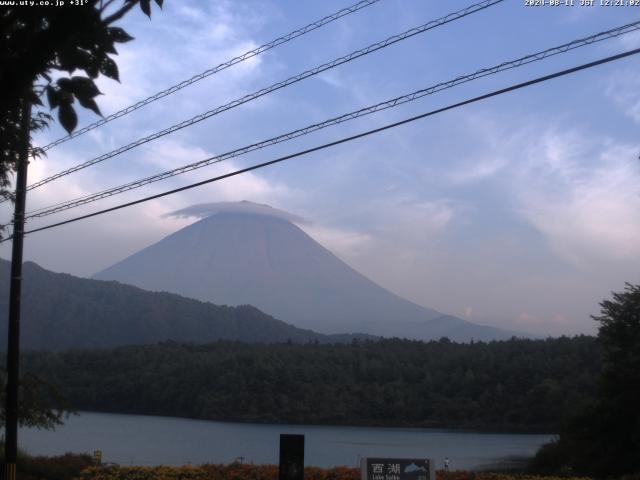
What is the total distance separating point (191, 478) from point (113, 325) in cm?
9475

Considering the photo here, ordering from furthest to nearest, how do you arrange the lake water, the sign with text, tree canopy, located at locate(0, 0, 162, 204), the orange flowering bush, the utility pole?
the lake water, the orange flowering bush, the utility pole, the sign with text, tree canopy, located at locate(0, 0, 162, 204)

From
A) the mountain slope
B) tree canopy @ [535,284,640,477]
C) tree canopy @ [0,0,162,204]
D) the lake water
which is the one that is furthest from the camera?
the mountain slope

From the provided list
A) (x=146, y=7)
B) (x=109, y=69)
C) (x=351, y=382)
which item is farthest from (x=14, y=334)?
(x=351, y=382)

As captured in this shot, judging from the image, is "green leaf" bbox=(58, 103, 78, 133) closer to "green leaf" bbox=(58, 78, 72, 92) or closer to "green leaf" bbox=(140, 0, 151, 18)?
"green leaf" bbox=(58, 78, 72, 92)

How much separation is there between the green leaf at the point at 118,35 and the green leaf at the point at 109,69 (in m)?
0.14

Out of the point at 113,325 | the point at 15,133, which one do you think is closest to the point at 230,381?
the point at 15,133

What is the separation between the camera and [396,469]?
35.8 feet

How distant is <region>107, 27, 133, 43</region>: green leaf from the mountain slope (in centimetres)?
8983

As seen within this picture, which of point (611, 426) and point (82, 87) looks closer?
point (82, 87)

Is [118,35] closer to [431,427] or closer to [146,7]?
[146,7]

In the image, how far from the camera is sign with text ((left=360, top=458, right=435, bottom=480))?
35.7 ft

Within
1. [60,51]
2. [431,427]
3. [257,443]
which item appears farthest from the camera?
[431,427]

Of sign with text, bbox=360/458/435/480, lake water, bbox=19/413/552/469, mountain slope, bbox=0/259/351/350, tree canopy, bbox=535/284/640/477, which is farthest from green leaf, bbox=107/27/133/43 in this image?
mountain slope, bbox=0/259/351/350

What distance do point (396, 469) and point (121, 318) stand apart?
335 feet
